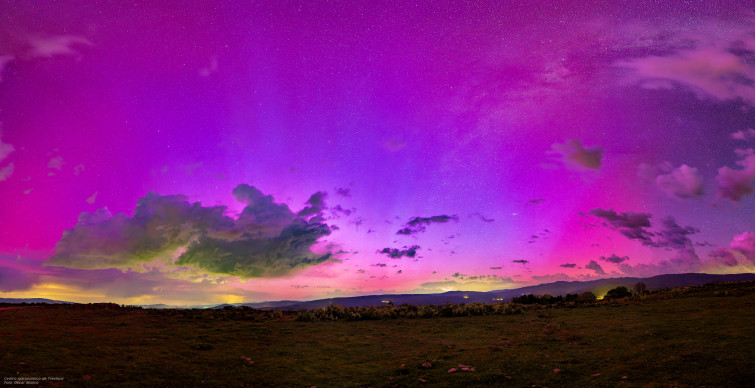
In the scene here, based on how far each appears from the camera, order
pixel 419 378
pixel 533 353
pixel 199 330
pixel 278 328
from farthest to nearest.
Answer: pixel 278 328 → pixel 199 330 → pixel 533 353 → pixel 419 378

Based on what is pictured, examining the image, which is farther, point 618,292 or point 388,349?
point 618,292

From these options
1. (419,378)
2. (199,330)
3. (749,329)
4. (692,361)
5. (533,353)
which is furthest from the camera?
(199,330)

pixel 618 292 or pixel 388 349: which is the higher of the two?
pixel 618 292

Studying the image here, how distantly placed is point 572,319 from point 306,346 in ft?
82.4

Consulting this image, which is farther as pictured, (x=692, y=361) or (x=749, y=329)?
(x=749, y=329)

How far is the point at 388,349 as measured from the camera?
28828 mm

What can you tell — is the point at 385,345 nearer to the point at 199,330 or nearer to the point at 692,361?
the point at 199,330

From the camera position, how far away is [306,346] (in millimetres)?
29094

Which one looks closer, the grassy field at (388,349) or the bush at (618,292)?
the grassy field at (388,349)

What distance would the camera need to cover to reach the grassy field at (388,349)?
18.7m

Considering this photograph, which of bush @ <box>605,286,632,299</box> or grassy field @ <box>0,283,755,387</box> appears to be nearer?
grassy field @ <box>0,283,755,387</box>

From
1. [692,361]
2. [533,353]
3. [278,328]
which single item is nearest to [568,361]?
[533,353]

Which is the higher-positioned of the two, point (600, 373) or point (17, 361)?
point (17, 361)

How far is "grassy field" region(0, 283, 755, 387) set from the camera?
61.4 feet
